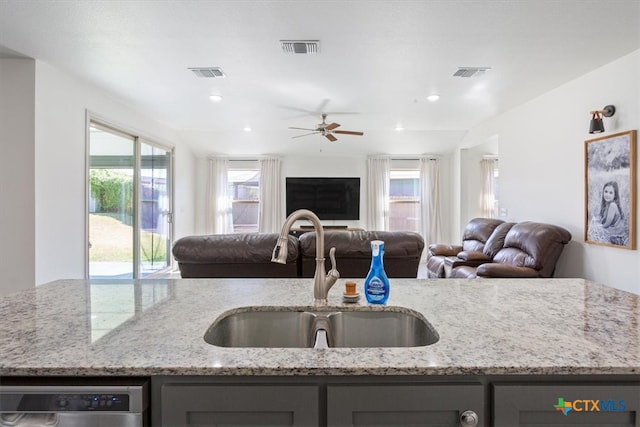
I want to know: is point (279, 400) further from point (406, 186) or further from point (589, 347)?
point (406, 186)

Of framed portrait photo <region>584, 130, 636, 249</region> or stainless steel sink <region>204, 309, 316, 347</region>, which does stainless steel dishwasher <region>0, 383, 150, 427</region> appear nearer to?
stainless steel sink <region>204, 309, 316, 347</region>

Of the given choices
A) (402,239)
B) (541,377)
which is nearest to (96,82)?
(402,239)

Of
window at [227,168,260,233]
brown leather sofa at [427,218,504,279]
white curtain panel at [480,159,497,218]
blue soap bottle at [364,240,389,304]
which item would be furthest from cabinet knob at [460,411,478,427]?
window at [227,168,260,233]

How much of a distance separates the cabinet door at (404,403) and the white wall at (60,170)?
11.5 feet

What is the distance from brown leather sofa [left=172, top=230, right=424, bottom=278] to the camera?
2.67 metres

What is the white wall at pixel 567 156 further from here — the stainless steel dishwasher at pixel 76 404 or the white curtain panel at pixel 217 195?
the white curtain panel at pixel 217 195

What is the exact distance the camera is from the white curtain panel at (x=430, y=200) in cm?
727

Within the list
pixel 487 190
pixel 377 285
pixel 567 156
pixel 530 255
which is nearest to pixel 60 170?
pixel 377 285

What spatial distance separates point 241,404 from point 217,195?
23.0ft

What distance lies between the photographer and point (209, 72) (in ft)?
11.4

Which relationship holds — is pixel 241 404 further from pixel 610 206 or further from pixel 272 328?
pixel 610 206

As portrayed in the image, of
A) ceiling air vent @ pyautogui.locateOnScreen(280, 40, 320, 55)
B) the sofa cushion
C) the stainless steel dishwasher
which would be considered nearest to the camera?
the stainless steel dishwasher

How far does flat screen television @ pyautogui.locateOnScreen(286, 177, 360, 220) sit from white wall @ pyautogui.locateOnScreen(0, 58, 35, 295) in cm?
464

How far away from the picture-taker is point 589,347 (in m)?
0.85
